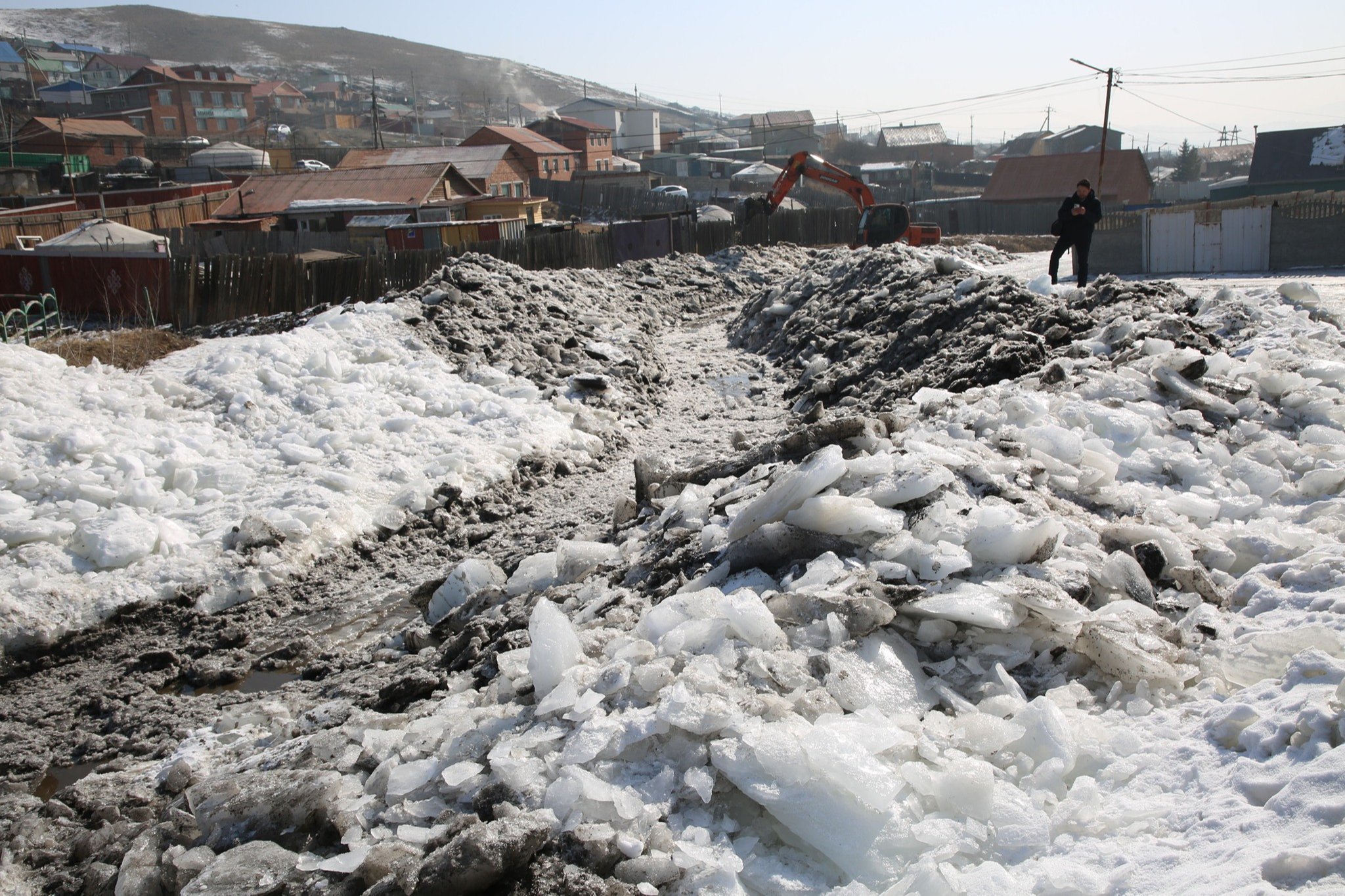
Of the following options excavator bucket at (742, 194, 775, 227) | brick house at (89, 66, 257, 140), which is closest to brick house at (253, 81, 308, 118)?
brick house at (89, 66, 257, 140)

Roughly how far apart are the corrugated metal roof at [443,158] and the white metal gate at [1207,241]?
30.3 meters

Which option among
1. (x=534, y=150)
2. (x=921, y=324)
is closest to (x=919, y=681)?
(x=921, y=324)

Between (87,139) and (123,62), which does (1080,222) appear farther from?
(123,62)

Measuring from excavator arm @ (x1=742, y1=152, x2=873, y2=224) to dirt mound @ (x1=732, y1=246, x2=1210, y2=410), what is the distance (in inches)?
219

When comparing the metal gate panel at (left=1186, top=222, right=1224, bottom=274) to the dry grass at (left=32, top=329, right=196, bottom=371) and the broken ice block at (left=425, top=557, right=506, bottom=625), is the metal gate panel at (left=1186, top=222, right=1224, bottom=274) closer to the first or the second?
the broken ice block at (left=425, top=557, right=506, bottom=625)

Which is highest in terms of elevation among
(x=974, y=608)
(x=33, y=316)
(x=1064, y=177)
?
(x=1064, y=177)

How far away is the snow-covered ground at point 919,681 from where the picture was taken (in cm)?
258

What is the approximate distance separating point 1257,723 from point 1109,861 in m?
0.80

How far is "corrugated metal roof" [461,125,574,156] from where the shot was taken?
52844mm

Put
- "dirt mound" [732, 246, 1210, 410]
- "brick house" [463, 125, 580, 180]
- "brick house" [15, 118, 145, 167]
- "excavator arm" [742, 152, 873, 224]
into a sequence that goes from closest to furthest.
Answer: "dirt mound" [732, 246, 1210, 410] < "excavator arm" [742, 152, 873, 224] < "brick house" [463, 125, 580, 180] < "brick house" [15, 118, 145, 167]

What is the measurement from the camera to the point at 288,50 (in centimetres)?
15200

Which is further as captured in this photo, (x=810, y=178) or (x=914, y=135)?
(x=914, y=135)

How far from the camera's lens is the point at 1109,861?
8.08ft

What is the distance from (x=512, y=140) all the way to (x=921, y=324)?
47.4 m
